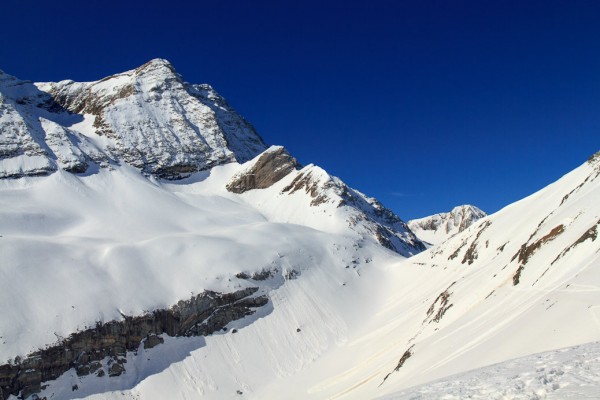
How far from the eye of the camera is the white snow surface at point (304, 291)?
2173 cm

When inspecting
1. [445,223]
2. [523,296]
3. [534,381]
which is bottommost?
[523,296]

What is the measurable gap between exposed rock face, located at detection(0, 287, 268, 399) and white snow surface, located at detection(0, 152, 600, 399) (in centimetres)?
93

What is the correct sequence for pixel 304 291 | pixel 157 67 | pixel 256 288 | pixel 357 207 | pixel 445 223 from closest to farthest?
pixel 256 288, pixel 304 291, pixel 357 207, pixel 157 67, pixel 445 223

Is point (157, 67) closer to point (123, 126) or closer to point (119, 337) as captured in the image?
point (123, 126)

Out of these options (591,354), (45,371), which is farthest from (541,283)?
(45,371)

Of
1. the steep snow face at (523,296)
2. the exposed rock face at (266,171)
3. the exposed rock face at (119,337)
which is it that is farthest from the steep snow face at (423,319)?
the exposed rock face at (266,171)

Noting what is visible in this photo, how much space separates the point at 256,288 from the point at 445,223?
134224 millimetres

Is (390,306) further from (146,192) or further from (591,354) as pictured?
(146,192)

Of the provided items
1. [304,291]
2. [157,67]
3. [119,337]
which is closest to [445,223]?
[157,67]

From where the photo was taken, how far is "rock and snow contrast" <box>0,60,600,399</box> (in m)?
23.2

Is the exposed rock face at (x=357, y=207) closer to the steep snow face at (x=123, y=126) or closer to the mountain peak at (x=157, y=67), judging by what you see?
the steep snow face at (x=123, y=126)

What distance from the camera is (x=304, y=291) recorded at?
59.5 m

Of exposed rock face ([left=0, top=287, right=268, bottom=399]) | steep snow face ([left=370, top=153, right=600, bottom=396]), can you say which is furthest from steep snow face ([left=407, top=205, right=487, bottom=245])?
steep snow face ([left=370, top=153, right=600, bottom=396])

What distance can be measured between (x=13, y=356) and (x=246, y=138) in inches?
4359
